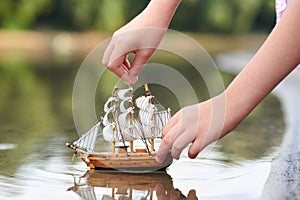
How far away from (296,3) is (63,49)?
7.22 meters

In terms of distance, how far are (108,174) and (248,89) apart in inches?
28.3

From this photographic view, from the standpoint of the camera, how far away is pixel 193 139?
1.72 meters

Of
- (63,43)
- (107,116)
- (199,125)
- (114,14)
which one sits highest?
(114,14)

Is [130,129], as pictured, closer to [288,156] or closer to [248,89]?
[288,156]

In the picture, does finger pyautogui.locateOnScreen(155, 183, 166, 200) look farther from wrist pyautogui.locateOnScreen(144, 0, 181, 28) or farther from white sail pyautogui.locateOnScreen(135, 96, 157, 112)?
wrist pyautogui.locateOnScreen(144, 0, 181, 28)

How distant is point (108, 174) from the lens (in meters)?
2.28

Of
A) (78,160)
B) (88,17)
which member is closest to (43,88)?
(78,160)

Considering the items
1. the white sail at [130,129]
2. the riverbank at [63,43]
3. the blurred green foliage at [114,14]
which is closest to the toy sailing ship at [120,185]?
the white sail at [130,129]

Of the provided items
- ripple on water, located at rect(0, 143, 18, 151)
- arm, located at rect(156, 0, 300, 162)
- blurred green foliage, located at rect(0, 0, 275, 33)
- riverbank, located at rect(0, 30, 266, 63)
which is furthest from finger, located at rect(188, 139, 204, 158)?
blurred green foliage, located at rect(0, 0, 275, 33)

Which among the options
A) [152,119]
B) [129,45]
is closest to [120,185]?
[152,119]

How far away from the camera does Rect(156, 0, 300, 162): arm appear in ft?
5.25

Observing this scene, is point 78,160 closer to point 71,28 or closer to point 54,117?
point 54,117

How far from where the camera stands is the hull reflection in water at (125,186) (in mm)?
2045

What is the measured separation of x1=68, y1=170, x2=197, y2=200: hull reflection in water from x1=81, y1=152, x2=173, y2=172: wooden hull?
2 centimetres
